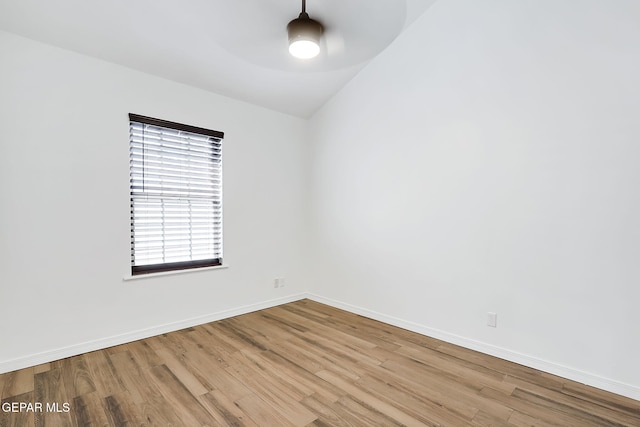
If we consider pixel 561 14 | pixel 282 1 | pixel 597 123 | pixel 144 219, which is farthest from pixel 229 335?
pixel 561 14

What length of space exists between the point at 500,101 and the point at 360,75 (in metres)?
1.62

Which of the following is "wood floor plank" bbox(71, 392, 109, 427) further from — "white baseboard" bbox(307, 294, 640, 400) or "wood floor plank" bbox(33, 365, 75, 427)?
"white baseboard" bbox(307, 294, 640, 400)

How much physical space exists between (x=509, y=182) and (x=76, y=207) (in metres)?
3.63

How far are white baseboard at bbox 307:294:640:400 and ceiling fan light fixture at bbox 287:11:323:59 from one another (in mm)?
2778

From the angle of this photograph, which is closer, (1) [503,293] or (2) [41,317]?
(2) [41,317]

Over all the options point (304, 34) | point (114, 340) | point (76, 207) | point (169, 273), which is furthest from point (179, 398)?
point (304, 34)

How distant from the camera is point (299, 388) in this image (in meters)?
2.14

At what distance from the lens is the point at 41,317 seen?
2.43m

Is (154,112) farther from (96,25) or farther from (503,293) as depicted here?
(503,293)

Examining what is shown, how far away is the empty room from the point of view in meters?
2.08

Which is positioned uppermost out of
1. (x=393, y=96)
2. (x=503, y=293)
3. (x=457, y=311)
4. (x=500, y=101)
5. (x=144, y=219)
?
(x=393, y=96)

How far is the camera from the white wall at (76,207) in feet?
7.63

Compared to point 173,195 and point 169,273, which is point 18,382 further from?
point 173,195

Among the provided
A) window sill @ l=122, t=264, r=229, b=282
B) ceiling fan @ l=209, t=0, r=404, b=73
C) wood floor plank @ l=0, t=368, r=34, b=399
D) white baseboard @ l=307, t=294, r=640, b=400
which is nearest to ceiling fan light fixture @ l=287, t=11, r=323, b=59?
ceiling fan @ l=209, t=0, r=404, b=73
